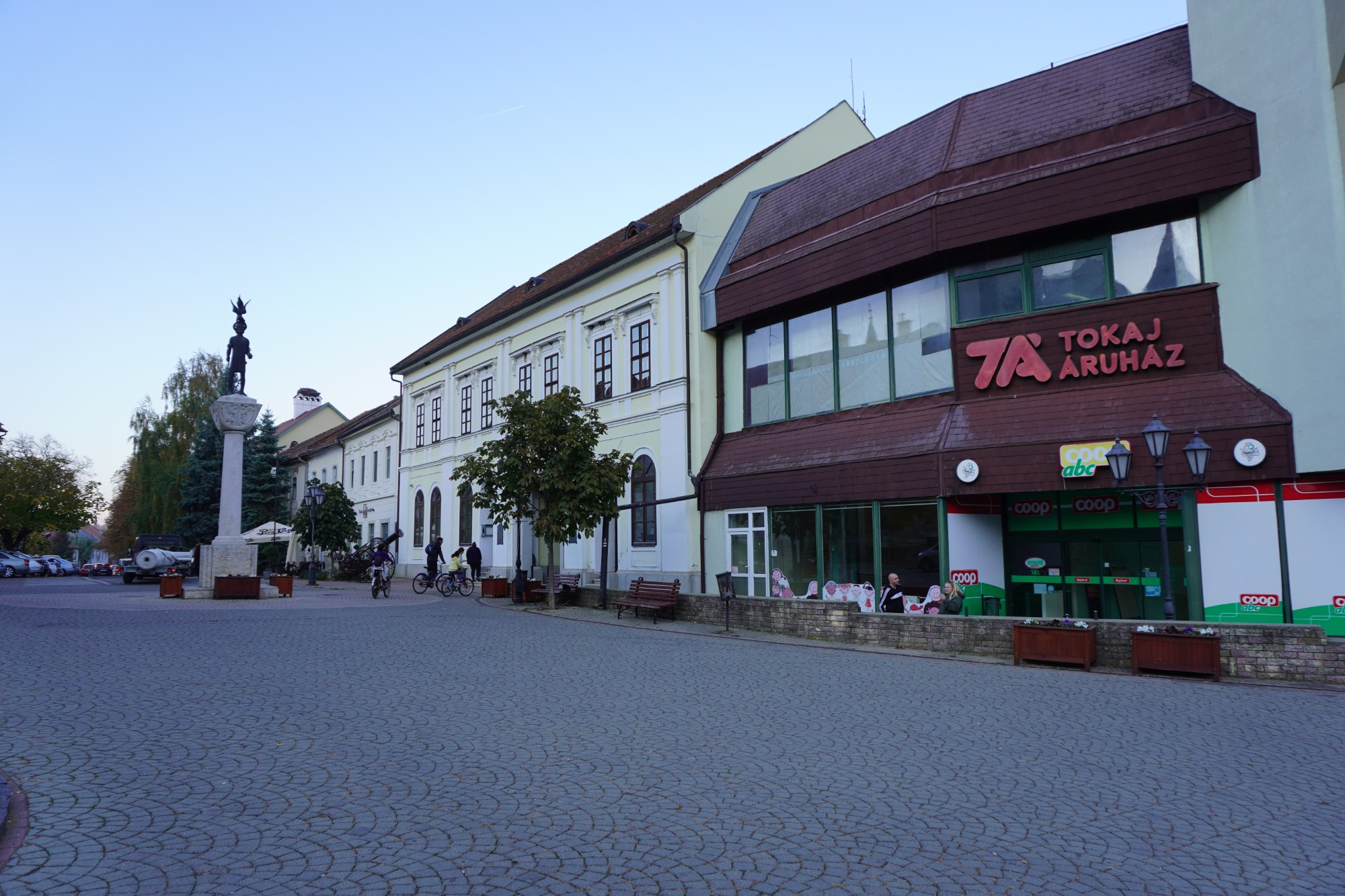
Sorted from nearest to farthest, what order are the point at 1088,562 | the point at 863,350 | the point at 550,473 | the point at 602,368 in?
1. the point at 1088,562
2. the point at 863,350
3. the point at 550,473
4. the point at 602,368

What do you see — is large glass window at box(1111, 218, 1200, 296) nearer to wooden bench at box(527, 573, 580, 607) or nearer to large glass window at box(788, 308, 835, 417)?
large glass window at box(788, 308, 835, 417)

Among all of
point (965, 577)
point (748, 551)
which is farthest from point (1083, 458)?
point (748, 551)

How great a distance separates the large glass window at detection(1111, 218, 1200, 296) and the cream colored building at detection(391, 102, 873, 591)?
428 inches

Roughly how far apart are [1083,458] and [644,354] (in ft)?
45.6

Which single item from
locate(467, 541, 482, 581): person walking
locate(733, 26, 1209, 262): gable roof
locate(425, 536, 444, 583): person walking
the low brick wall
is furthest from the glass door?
locate(425, 536, 444, 583): person walking

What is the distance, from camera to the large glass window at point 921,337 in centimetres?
1933

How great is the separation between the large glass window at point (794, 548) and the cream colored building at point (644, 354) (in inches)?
102

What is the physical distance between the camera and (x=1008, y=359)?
1800cm

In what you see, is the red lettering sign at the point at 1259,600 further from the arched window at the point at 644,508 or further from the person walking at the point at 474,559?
the person walking at the point at 474,559

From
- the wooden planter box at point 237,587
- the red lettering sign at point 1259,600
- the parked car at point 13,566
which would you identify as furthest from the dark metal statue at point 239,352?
the parked car at point 13,566

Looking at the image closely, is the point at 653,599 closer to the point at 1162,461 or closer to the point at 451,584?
the point at 1162,461

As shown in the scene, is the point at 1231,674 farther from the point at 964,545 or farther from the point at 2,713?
the point at 2,713

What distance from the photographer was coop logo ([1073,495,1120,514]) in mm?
17719

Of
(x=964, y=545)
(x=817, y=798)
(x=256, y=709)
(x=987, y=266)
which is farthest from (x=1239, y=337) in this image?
(x=256, y=709)
